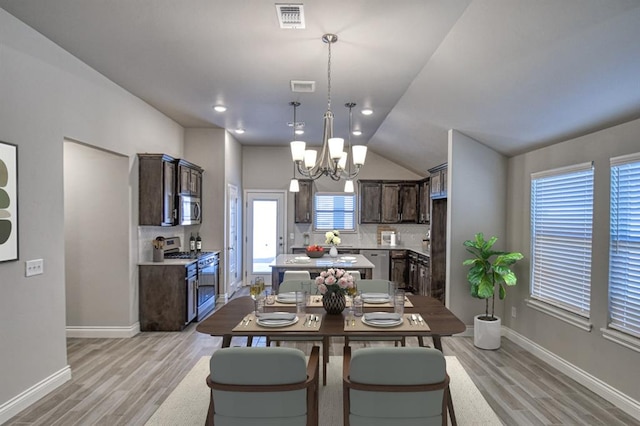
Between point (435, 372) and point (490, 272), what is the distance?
2.84 metres

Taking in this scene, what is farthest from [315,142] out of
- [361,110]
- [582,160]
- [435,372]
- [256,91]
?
[435,372]

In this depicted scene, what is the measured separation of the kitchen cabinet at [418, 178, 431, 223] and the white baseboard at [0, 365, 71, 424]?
6.26 m

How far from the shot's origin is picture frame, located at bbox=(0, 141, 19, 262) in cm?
293

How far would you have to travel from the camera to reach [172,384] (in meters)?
3.62

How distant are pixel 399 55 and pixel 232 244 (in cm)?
496

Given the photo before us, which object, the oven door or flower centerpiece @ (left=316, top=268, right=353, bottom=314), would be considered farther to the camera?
the oven door

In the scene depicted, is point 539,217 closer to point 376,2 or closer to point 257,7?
point 376,2

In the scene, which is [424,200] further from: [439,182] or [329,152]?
[329,152]

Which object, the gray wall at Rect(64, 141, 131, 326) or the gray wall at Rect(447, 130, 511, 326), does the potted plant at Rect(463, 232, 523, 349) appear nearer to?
the gray wall at Rect(447, 130, 511, 326)

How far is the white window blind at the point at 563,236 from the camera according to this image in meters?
3.70

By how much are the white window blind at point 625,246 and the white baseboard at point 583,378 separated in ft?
1.71

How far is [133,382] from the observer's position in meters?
3.65

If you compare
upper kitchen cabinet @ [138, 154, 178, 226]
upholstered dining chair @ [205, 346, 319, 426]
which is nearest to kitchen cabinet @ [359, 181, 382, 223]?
upper kitchen cabinet @ [138, 154, 178, 226]

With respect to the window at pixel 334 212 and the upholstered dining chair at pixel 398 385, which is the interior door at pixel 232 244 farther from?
the upholstered dining chair at pixel 398 385
